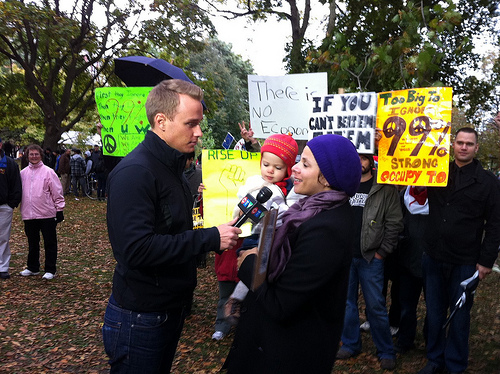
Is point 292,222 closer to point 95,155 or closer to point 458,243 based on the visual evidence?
point 458,243

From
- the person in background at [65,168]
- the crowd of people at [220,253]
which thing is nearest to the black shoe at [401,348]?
the crowd of people at [220,253]

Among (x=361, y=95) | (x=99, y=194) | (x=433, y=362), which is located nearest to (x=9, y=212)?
(x=361, y=95)

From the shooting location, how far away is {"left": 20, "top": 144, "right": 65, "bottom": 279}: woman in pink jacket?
759cm

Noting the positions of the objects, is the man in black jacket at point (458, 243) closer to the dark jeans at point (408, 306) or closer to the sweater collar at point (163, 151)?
the dark jeans at point (408, 306)

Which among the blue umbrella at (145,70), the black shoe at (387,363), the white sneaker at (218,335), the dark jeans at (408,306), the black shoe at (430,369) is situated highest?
the blue umbrella at (145,70)

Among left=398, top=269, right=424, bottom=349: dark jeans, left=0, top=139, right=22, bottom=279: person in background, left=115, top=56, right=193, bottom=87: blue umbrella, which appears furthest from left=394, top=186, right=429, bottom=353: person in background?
left=0, top=139, right=22, bottom=279: person in background

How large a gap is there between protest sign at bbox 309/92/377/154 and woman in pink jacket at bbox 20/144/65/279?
5.01 m

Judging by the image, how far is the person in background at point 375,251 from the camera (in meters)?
4.52

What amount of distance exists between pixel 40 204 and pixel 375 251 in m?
5.60

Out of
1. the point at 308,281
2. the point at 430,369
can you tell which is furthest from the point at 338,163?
the point at 430,369

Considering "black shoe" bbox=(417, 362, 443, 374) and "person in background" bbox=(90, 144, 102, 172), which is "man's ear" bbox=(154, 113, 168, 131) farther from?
"person in background" bbox=(90, 144, 102, 172)

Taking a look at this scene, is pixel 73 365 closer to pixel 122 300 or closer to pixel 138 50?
pixel 122 300

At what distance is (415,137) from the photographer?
4219mm

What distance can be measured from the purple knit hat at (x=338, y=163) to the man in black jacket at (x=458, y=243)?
2342 millimetres
